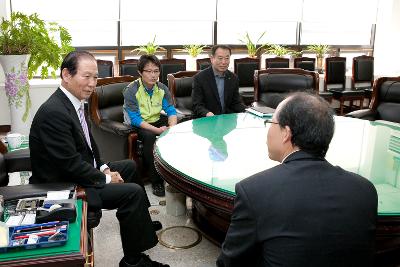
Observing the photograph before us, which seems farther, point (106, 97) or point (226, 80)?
point (226, 80)

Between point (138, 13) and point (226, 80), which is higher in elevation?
point (138, 13)

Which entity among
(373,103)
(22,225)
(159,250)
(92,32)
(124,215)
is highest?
(92,32)

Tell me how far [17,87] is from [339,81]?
4.70 m

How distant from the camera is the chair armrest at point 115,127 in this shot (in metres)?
3.23

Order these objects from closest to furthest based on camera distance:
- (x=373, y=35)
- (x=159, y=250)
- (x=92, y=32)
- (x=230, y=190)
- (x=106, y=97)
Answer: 1. (x=230, y=190)
2. (x=159, y=250)
3. (x=106, y=97)
4. (x=92, y=32)
5. (x=373, y=35)

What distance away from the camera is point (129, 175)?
2564mm

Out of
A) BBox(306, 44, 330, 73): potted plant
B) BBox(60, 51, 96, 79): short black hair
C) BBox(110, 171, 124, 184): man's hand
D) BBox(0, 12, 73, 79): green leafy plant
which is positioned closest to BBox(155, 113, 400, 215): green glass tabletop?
BBox(110, 171, 124, 184): man's hand

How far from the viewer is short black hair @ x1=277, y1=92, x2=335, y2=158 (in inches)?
43.9

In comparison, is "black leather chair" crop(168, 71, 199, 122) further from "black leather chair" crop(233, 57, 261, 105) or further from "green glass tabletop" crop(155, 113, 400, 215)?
"black leather chair" crop(233, 57, 261, 105)

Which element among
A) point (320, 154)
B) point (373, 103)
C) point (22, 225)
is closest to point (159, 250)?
point (22, 225)

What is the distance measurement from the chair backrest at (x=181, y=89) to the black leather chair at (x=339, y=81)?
2.95 m

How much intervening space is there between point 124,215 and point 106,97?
5.40 ft

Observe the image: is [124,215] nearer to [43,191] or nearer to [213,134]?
[43,191]

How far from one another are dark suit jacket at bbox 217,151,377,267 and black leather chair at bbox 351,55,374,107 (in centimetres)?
589
